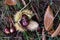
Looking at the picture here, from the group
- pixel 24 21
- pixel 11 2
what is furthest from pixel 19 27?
pixel 11 2

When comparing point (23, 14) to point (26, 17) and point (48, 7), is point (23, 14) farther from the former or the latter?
point (48, 7)

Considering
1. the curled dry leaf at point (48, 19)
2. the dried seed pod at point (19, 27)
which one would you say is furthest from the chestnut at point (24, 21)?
the curled dry leaf at point (48, 19)

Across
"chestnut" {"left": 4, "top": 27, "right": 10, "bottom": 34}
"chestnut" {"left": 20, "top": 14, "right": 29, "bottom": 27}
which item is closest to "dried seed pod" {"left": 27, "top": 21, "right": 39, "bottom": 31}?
"chestnut" {"left": 20, "top": 14, "right": 29, "bottom": 27}

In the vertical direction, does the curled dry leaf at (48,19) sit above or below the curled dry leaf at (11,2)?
below

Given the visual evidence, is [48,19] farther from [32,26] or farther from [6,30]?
[6,30]

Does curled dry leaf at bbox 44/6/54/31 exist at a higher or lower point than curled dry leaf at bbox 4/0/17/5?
lower

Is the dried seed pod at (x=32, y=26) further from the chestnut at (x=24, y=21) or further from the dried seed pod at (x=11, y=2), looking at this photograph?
the dried seed pod at (x=11, y=2)

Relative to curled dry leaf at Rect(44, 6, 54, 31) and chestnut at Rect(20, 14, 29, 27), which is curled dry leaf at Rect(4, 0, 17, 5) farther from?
curled dry leaf at Rect(44, 6, 54, 31)

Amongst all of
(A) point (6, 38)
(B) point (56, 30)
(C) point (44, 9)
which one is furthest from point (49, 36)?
(A) point (6, 38)

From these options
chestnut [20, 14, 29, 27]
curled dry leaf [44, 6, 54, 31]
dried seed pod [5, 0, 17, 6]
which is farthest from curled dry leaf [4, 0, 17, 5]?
curled dry leaf [44, 6, 54, 31]

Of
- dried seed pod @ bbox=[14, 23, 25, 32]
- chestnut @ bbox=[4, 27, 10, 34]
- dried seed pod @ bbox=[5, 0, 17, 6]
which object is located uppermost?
dried seed pod @ bbox=[5, 0, 17, 6]

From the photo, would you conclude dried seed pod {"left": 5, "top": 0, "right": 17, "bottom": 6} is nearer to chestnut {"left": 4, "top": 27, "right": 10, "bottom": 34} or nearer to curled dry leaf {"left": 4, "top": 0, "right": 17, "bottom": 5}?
curled dry leaf {"left": 4, "top": 0, "right": 17, "bottom": 5}
